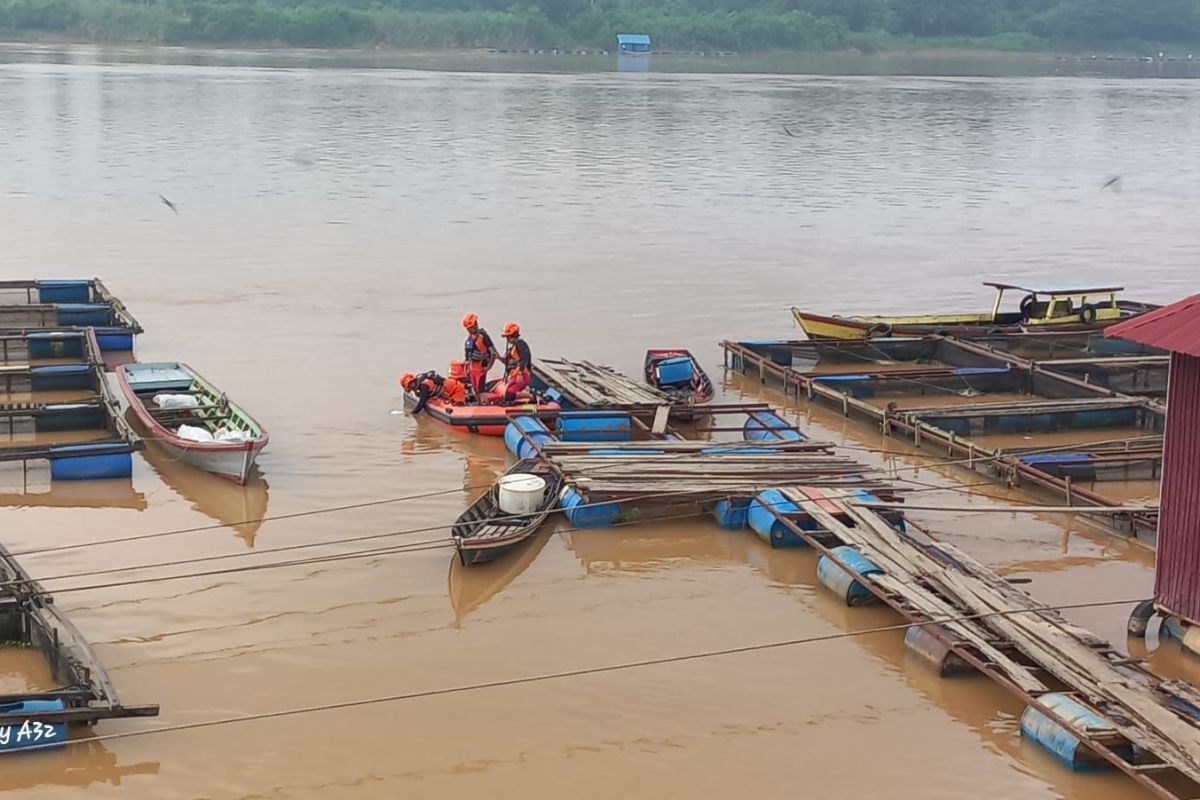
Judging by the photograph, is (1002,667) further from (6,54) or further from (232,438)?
(6,54)

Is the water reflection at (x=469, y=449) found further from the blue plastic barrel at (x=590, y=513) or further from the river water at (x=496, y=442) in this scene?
the blue plastic barrel at (x=590, y=513)

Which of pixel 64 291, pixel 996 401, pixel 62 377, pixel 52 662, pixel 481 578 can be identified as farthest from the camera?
pixel 64 291

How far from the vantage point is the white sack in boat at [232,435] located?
16.1 metres

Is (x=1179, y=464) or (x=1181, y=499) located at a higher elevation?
(x=1179, y=464)

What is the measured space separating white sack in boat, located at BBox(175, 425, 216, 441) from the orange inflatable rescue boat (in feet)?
8.93

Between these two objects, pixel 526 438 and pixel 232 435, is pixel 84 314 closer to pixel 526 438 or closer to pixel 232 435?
pixel 232 435

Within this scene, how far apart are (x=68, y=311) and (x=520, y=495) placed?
1047 cm

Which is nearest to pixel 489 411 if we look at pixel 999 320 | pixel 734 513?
pixel 734 513

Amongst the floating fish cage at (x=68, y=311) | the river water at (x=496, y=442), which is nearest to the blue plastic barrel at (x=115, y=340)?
the floating fish cage at (x=68, y=311)

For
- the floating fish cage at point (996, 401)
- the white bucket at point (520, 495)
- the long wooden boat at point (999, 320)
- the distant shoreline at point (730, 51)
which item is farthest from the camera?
the distant shoreline at point (730, 51)

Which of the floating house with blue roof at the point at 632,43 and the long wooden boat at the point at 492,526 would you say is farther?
the floating house with blue roof at the point at 632,43

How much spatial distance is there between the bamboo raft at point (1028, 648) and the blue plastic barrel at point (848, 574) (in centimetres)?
6

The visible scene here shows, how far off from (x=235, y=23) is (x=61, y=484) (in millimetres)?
89274

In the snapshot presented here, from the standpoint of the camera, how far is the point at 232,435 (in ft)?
53.5
